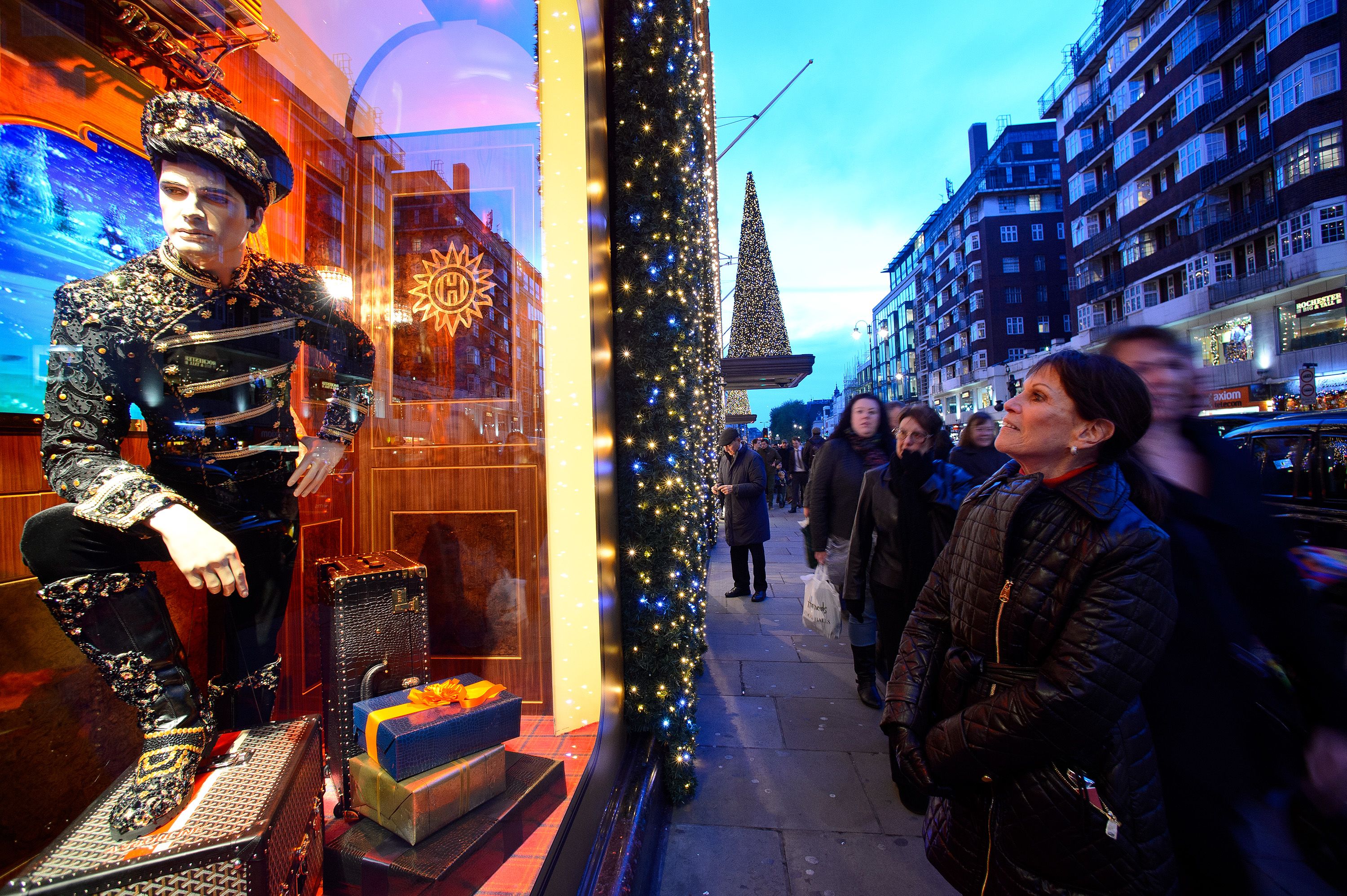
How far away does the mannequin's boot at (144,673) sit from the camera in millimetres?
961

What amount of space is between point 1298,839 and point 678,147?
3573 mm

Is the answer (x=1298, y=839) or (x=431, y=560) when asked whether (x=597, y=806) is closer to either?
(x=431, y=560)

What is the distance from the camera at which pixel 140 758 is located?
101 cm

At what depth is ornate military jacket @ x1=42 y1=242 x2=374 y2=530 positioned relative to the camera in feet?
3.15

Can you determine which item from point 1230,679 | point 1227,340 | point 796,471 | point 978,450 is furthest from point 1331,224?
point 1230,679

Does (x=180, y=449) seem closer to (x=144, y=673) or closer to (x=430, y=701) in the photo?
(x=144, y=673)

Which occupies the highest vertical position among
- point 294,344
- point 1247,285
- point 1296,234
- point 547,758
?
point 1296,234

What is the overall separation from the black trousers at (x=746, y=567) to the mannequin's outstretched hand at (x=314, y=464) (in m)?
5.43

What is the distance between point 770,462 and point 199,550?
14645 mm

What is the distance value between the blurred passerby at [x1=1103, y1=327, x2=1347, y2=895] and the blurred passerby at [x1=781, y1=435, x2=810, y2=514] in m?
9.00

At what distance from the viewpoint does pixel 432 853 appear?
1.46 meters

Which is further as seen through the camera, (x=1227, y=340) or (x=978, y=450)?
(x=1227, y=340)

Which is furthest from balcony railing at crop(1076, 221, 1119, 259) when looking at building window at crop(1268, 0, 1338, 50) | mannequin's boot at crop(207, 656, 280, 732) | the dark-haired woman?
mannequin's boot at crop(207, 656, 280, 732)

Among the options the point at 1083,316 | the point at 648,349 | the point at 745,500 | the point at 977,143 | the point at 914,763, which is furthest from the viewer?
the point at 977,143
